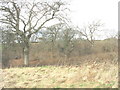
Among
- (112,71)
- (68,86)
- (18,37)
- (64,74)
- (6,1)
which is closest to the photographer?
(68,86)

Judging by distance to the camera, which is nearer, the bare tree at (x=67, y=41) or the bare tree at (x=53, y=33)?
the bare tree at (x=53, y=33)

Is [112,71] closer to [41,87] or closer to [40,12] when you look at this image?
[41,87]

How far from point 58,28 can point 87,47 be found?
444cm

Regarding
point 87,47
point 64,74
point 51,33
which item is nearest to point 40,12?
point 51,33

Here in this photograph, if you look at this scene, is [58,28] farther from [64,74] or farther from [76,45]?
[64,74]

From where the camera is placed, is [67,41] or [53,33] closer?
[53,33]

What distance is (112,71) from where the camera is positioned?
252 inches

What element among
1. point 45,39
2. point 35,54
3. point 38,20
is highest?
point 38,20

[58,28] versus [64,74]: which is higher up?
[58,28]

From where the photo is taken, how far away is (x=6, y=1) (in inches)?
709

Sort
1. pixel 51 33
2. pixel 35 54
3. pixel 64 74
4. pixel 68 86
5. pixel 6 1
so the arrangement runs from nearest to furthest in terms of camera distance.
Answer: pixel 68 86 < pixel 64 74 < pixel 6 1 < pixel 51 33 < pixel 35 54

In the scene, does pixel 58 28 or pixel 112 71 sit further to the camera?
pixel 58 28

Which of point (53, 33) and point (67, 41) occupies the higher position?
point (53, 33)

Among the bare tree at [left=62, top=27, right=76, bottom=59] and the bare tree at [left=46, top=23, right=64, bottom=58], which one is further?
the bare tree at [left=62, top=27, right=76, bottom=59]
